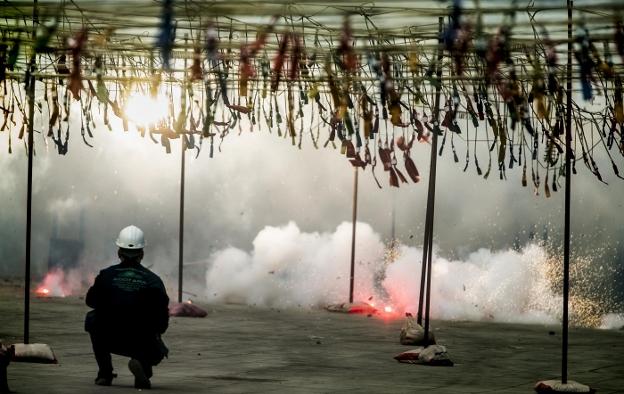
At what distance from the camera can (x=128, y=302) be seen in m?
15.2

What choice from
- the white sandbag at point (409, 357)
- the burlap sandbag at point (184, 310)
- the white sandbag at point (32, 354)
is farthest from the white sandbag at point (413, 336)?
the burlap sandbag at point (184, 310)

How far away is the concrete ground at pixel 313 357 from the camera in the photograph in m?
16.2

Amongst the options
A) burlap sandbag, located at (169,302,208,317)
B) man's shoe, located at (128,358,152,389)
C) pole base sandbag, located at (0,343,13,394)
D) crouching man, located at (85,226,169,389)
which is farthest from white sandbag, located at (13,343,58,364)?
burlap sandbag, located at (169,302,208,317)

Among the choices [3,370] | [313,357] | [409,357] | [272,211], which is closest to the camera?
[3,370]

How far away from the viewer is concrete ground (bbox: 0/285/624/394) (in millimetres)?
16156

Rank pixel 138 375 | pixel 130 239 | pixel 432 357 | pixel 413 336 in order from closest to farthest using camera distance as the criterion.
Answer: pixel 138 375 → pixel 130 239 → pixel 432 357 → pixel 413 336

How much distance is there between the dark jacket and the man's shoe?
317mm

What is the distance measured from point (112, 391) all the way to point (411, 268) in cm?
2281

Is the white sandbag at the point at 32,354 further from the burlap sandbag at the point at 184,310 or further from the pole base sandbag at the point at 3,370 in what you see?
the burlap sandbag at the point at 184,310

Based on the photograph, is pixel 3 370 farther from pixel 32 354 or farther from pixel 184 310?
pixel 184 310

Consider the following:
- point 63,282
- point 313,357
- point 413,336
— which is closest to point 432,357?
point 313,357

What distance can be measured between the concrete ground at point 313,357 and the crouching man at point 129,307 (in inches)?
18.8

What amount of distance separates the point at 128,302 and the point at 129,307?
0.06 m

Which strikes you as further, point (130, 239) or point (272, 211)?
point (272, 211)
